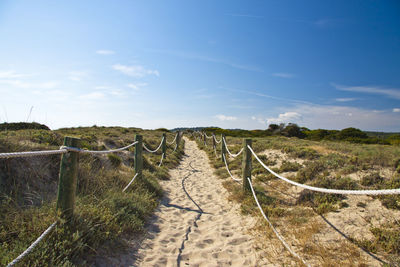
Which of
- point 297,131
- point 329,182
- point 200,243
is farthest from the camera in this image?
point 297,131

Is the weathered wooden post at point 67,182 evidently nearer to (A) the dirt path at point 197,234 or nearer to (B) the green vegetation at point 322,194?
(A) the dirt path at point 197,234

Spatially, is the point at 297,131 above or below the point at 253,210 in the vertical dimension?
above

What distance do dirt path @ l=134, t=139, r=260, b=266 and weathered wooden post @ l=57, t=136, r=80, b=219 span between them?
1.07 metres

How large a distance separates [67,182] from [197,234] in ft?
7.15

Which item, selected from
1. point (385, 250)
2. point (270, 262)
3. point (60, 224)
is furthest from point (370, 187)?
point (60, 224)

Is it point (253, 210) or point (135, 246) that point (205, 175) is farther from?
point (135, 246)

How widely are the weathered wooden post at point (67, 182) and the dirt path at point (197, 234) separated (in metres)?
1.07

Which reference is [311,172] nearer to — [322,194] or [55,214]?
[322,194]

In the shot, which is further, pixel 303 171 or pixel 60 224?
pixel 303 171

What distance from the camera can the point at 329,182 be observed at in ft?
16.4

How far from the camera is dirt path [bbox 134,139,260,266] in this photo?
2889mm

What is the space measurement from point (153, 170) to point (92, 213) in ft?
16.1

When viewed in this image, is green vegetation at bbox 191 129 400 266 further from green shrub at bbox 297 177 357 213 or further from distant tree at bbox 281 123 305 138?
distant tree at bbox 281 123 305 138

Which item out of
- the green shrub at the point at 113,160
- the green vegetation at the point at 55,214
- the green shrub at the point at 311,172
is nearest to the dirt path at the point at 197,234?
the green vegetation at the point at 55,214
